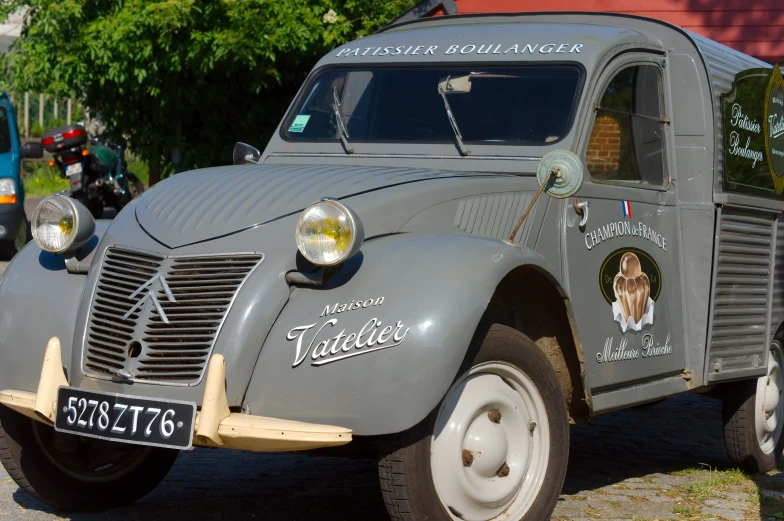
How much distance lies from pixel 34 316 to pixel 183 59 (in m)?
9.31

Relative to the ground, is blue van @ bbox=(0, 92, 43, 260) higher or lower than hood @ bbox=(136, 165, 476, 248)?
lower

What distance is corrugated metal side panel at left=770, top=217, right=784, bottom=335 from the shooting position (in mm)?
6363

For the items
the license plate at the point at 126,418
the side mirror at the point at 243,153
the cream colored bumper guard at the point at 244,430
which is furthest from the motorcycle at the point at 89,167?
the cream colored bumper guard at the point at 244,430

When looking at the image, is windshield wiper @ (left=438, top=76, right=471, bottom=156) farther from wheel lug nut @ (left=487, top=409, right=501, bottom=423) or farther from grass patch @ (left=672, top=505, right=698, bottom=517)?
grass patch @ (left=672, top=505, right=698, bottom=517)

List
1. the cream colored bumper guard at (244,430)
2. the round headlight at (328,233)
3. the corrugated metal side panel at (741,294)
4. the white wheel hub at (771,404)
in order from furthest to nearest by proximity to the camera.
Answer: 1. the white wheel hub at (771,404)
2. the corrugated metal side panel at (741,294)
3. the round headlight at (328,233)
4. the cream colored bumper guard at (244,430)

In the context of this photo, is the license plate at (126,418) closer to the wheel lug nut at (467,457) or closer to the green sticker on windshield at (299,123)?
the wheel lug nut at (467,457)

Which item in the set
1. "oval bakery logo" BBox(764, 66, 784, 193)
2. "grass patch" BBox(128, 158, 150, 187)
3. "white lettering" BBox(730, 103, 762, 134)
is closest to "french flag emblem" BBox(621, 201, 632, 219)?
"white lettering" BBox(730, 103, 762, 134)

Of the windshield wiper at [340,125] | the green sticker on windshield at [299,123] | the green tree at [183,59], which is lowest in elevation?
the green tree at [183,59]

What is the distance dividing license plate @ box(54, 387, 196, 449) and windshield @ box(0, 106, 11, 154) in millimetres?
10915

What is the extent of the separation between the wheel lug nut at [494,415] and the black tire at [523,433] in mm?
162

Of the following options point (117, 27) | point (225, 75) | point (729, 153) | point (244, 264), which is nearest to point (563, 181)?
point (244, 264)

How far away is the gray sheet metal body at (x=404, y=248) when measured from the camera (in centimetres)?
390

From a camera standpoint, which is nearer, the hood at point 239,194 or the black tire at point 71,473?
the hood at point 239,194

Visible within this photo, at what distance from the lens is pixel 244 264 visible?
4191mm
